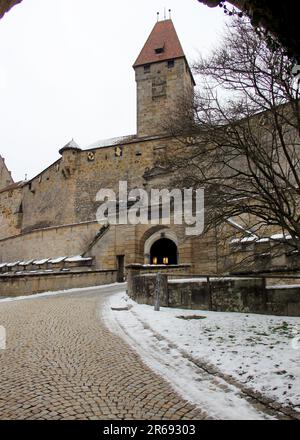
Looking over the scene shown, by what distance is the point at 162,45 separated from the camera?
4403cm

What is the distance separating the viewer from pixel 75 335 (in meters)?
7.04

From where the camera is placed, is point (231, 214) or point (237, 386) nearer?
point (237, 386)

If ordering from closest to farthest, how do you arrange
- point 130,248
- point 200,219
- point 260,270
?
point 200,219
point 260,270
point 130,248

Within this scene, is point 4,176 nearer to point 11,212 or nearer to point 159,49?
point 11,212

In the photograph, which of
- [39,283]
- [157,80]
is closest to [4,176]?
[157,80]

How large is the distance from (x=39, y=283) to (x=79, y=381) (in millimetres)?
15639

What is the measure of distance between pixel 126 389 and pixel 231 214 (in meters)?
4.40

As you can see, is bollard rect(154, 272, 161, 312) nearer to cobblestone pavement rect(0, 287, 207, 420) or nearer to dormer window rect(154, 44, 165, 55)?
cobblestone pavement rect(0, 287, 207, 420)

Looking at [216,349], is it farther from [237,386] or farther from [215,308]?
[215,308]

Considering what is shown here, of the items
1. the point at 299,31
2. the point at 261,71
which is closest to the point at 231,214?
the point at 261,71

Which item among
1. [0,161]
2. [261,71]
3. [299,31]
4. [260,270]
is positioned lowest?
[260,270]

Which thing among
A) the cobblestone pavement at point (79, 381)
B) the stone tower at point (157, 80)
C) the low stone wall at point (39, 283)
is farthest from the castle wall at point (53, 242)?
the cobblestone pavement at point (79, 381)

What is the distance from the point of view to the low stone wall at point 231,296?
8.70m
